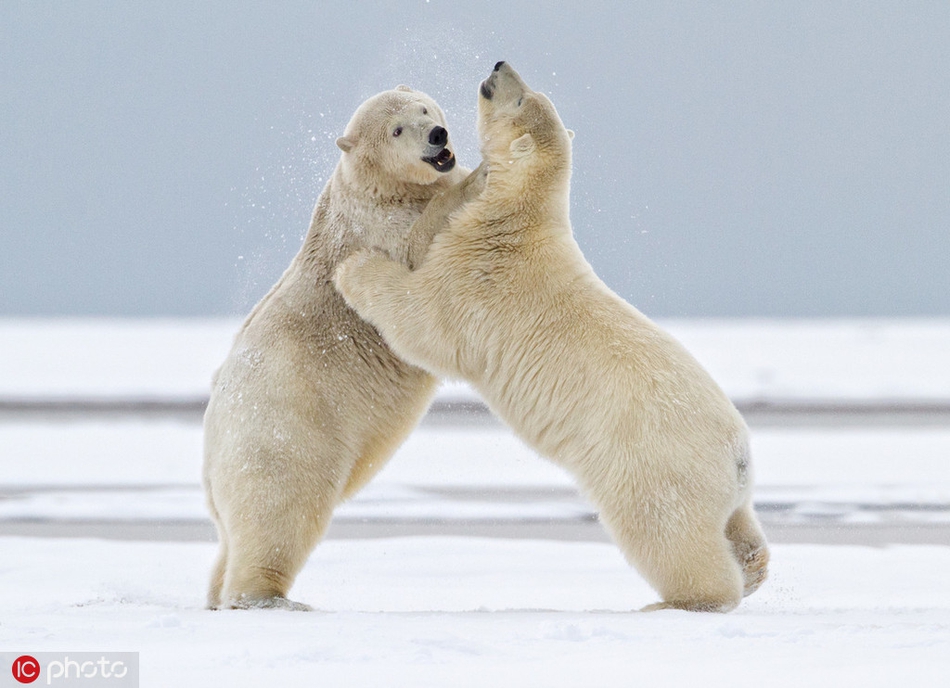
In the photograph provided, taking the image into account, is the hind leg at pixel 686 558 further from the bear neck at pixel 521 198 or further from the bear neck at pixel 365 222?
the bear neck at pixel 365 222

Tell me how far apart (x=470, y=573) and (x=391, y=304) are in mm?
1922

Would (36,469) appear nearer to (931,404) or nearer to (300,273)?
(300,273)

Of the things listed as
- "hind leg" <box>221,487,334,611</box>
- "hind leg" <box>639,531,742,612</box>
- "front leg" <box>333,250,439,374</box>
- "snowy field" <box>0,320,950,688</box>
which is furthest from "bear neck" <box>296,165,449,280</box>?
"hind leg" <box>639,531,742,612</box>

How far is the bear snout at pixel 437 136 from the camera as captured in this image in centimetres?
422

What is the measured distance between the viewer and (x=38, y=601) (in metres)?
4.61

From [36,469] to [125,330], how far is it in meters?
29.3

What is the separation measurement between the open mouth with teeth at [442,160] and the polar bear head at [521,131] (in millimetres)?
135

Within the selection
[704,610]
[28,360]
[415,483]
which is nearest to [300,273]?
[704,610]

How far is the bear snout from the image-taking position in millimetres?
4219

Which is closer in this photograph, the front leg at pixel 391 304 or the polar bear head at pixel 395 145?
the front leg at pixel 391 304

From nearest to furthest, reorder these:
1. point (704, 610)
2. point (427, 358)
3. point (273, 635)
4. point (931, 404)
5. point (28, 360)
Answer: point (273, 635), point (704, 610), point (427, 358), point (931, 404), point (28, 360)

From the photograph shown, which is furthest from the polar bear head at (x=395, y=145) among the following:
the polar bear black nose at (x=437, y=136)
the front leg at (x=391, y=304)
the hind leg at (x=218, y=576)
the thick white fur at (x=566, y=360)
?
the hind leg at (x=218, y=576)

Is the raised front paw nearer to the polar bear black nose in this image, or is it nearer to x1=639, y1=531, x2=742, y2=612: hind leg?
the polar bear black nose

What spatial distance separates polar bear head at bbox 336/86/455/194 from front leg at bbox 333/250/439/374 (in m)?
0.36
